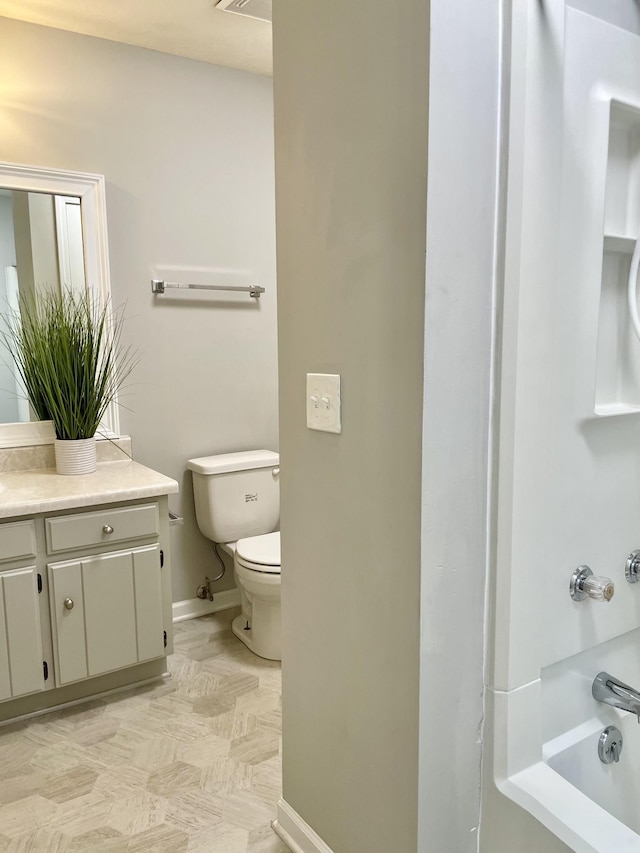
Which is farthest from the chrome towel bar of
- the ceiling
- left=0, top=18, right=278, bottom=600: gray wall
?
the ceiling

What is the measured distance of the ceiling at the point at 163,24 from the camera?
7.46ft

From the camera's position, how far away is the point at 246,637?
9.08ft

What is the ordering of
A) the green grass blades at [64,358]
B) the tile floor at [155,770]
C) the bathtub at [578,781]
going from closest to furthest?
1. the bathtub at [578,781]
2. the tile floor at [155,770]
3. the green grass blades at [64,358]

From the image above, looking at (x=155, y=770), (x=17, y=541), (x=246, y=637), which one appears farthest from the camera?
(x=246, y=637)

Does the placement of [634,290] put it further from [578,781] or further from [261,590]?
[261,590]

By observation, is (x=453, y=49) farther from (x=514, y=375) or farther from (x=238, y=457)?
(x=238, y=457)

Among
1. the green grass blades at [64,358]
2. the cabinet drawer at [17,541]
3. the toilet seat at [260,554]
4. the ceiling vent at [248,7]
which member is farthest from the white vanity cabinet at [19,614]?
the ceiling vent at [248,7]

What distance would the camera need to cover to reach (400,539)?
1.22m

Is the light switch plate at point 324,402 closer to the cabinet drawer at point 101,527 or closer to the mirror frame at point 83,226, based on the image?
the cabinet drawer at point 101,527

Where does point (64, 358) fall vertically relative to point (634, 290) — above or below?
below

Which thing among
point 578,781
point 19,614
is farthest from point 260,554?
point 578,781

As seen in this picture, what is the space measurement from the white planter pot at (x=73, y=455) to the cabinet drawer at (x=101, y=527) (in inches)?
13.2

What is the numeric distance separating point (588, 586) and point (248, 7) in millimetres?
2180

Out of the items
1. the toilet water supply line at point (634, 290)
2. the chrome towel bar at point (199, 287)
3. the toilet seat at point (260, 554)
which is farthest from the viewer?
the chrome towel bar at point (199, 287)
